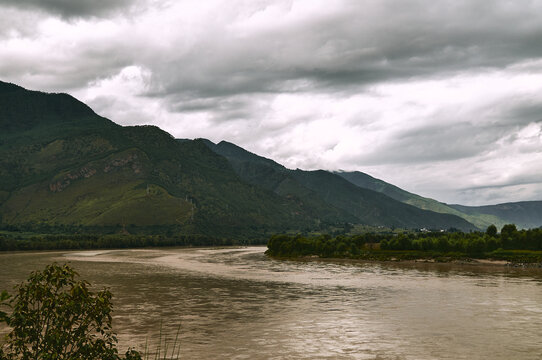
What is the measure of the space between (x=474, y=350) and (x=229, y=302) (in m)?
47.2

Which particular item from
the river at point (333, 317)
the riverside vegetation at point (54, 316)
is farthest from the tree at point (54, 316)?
the river at point (333, 317)

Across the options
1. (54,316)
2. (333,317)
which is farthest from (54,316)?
(333,317)

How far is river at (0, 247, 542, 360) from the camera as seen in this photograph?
51.2 metres

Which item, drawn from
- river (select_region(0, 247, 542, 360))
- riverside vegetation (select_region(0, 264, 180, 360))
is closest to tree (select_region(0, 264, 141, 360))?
riverside vegetation (select_region(0, 264, 180, 360))

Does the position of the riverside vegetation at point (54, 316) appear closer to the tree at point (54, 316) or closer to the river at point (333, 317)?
the tree at point (54, 316)

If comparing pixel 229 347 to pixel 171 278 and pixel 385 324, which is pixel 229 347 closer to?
pixel 385 324

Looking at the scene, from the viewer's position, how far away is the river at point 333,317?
5125cm

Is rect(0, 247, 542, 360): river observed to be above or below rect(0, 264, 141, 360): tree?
below

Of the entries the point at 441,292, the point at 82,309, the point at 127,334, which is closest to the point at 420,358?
the point at 127,334

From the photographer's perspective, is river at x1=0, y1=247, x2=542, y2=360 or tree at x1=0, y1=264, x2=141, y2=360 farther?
river at x1=0, y1=247, x2=542, y2=360

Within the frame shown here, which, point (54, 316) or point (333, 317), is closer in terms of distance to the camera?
point (54, 316)

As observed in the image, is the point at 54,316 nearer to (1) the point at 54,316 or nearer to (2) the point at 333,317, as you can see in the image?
(1) the point at 54,316

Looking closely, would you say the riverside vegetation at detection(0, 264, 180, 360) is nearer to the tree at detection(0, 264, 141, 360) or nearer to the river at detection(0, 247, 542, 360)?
the tree at detection(0, 264, 141, 360)

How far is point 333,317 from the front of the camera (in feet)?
234
